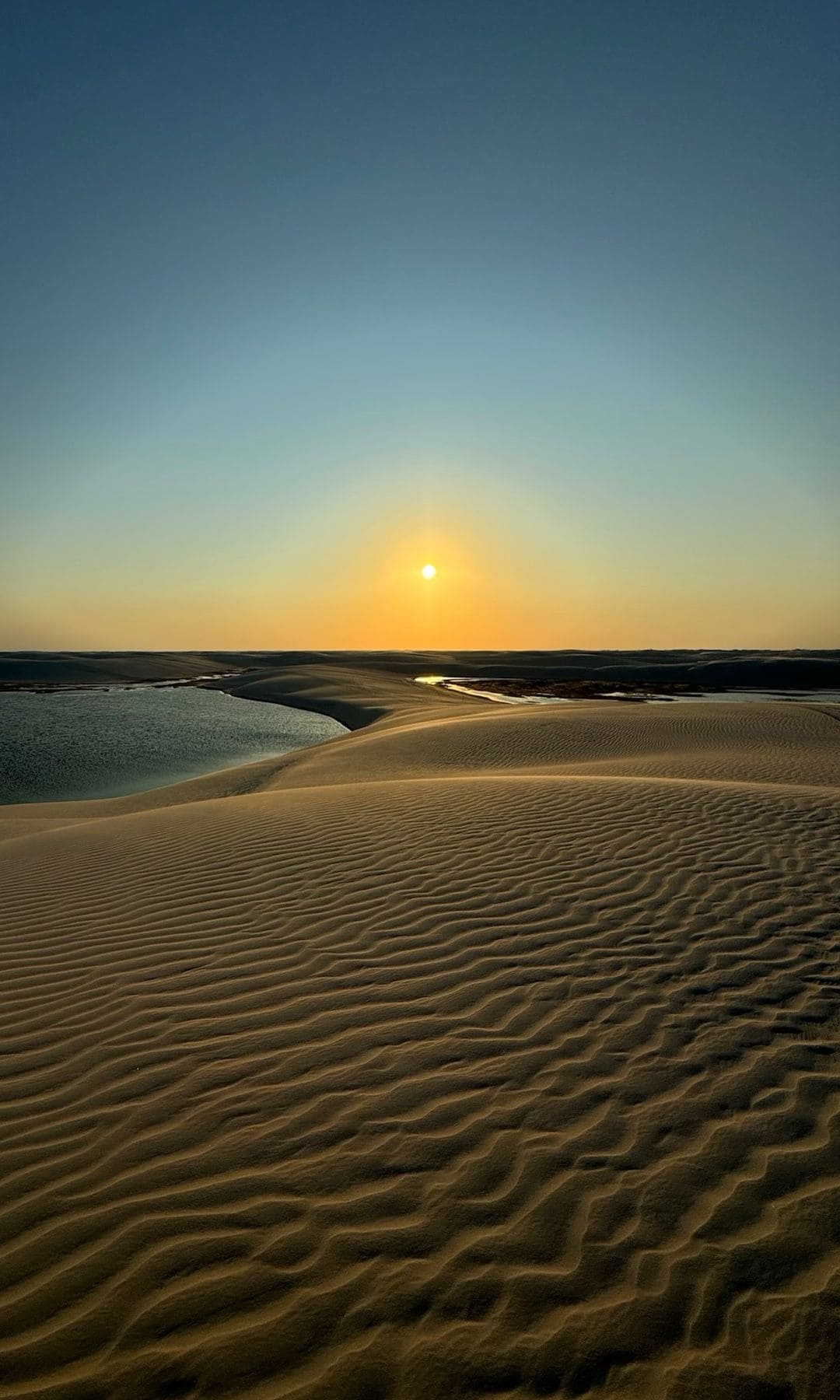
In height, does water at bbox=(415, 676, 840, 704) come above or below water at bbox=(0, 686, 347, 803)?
above

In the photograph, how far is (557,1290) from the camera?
2.38m

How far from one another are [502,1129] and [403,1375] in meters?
1.11

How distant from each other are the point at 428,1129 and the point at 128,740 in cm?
2851

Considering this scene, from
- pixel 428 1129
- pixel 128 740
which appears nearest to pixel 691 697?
pixel 128 740

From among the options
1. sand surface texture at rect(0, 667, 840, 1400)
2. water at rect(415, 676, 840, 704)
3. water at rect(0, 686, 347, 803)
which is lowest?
water at rect(0, 686, 347, 803)

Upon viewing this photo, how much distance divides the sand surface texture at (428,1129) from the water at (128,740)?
15.0m

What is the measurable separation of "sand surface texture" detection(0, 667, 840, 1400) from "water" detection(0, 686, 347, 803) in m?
15.0

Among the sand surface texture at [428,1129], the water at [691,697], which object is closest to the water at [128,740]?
the water at [691,697]

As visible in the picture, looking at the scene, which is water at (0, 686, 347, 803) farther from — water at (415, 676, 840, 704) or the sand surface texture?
the sand surface texture

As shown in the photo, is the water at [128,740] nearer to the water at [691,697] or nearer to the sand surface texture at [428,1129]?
the water at [691,697]

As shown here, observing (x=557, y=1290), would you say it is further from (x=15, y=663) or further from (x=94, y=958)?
(x=15, y=663)

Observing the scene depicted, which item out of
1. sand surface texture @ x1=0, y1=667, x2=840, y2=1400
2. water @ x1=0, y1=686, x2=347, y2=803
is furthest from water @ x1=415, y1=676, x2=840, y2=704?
sand surface texture @ x1=0, y1=667, x2=840, y2=1400

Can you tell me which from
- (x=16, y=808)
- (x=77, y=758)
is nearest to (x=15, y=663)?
(x=77, y=758)

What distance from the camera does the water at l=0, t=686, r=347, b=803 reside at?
20.8m
